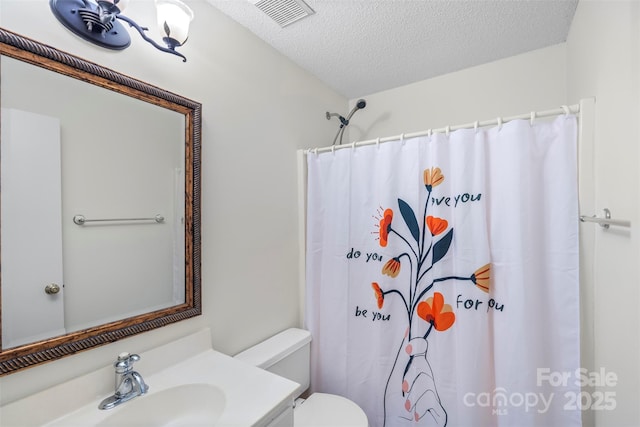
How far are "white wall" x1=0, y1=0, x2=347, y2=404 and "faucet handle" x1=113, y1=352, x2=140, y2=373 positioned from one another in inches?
3.3

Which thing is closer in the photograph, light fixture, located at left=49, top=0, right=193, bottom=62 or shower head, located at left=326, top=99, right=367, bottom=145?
light fixture, located at left=49, top=0, right=193, bottom=62

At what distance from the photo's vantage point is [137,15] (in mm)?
1035

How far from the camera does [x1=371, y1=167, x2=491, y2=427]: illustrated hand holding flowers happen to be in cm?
136

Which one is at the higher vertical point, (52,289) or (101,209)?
(101,209)

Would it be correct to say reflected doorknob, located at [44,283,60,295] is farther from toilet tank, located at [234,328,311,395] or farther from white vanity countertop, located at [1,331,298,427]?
toilet tank, located at [234,328,311,395]

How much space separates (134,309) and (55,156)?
0.57 m

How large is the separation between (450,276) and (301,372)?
1006 mm

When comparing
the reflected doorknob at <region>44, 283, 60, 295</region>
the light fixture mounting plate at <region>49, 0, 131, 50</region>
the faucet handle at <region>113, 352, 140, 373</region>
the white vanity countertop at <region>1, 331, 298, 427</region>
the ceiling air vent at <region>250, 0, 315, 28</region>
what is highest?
the ceiling air vent at <region>250, 0, 315, 28</region>

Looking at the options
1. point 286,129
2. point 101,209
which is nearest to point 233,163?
point 286,129

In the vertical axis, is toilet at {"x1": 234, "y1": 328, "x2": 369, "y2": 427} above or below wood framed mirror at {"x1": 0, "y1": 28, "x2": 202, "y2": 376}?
below

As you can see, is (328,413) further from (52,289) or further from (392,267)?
(52,289)

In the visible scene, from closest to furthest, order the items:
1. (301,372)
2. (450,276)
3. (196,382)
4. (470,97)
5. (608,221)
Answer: (608,221)
(196,382)
(450,276)
(301,372)
(470,97)

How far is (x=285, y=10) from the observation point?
52.5 inches

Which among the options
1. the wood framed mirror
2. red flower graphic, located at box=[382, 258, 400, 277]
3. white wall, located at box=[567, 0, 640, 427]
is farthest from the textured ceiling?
red flower graphic, located at box=[382, 258, 400, 277]
